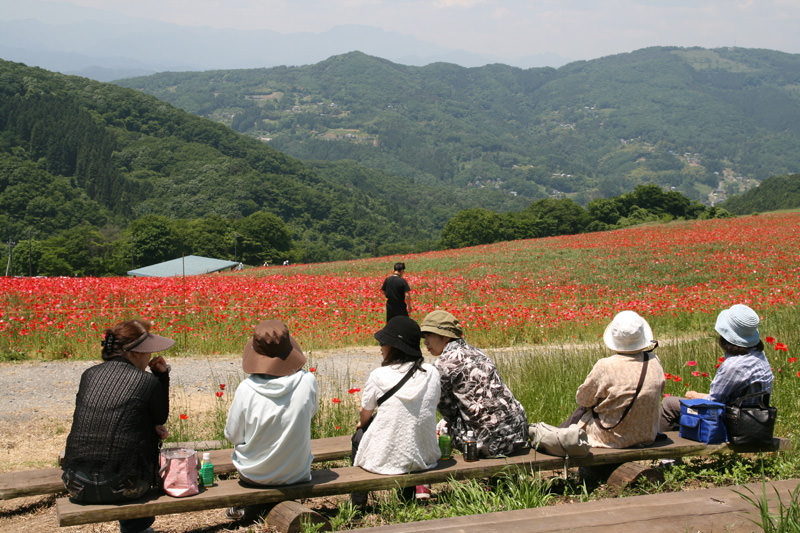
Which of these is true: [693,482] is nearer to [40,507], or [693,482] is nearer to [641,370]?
[641,370]

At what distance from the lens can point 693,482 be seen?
18.9ft

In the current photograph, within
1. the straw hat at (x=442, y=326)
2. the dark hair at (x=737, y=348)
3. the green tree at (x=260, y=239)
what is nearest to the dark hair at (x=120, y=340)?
the straw hat at (x=442, y=326)

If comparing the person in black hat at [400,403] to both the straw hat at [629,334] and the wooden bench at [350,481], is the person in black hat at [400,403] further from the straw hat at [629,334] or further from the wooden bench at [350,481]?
the straw hat at [629,334]

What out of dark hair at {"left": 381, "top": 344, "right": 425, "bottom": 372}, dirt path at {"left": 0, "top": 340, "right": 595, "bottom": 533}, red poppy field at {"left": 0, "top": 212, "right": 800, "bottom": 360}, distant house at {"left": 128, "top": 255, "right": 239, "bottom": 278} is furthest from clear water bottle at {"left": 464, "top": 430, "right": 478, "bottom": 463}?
distant house at {"left": 128, "top": 255, "right": 239, "bottom": 278}

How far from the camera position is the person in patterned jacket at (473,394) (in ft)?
17.6

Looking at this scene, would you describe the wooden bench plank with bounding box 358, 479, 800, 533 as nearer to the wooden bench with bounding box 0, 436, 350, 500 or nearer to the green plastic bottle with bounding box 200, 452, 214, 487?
the green plastic bottle with bounding box 200, 452, 214, 487

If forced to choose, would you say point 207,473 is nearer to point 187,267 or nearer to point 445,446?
point 445,446

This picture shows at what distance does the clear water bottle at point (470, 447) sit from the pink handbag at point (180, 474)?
1964mm

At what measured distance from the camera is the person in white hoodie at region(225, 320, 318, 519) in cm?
461

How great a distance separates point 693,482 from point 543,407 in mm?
1827

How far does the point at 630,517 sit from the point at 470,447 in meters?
1.60

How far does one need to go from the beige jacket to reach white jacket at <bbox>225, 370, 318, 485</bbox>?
7.30ft

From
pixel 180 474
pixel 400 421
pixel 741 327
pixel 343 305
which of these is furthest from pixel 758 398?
pixel 343 305

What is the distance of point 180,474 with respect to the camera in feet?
15.0
